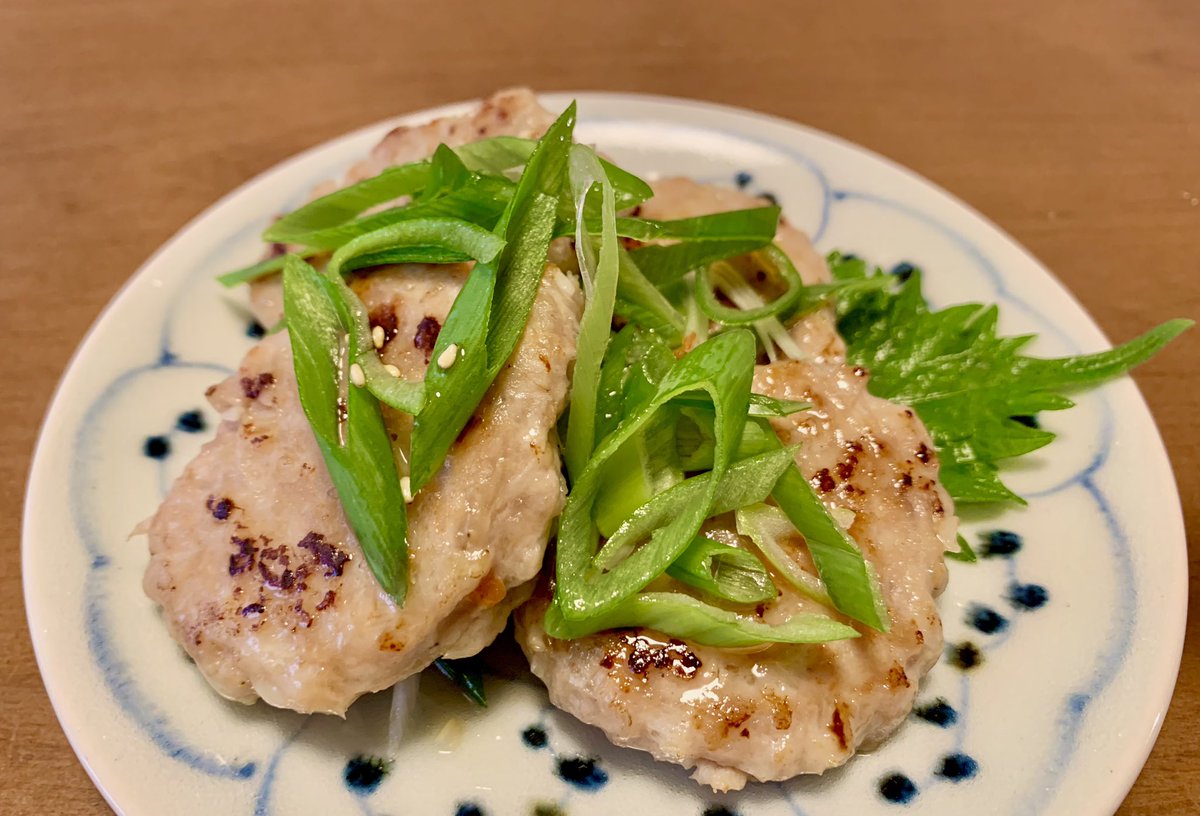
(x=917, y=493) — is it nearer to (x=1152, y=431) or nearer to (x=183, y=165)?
(x=1152, y=431)

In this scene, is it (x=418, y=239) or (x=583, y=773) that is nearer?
(x=583, y=773)

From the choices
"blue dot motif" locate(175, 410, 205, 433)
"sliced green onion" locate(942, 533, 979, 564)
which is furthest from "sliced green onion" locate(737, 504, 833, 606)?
"blue dot motif" locate(175, 410, 205, 433)

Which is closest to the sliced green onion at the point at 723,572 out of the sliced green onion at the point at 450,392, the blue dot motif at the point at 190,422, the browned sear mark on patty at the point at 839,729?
the browned sear mark on patty at the point at 839,729

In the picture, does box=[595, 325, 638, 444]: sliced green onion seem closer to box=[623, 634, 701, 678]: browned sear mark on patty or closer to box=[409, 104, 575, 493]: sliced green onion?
box=[409, 104, 575, 493]: sliced green onion

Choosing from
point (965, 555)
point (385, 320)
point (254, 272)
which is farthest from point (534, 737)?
point (254, 272)

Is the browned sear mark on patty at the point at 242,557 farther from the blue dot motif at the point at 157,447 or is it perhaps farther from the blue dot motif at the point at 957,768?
the blue dot motif at the point at 957,768

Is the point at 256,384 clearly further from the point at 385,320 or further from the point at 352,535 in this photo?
the point at 352,535
